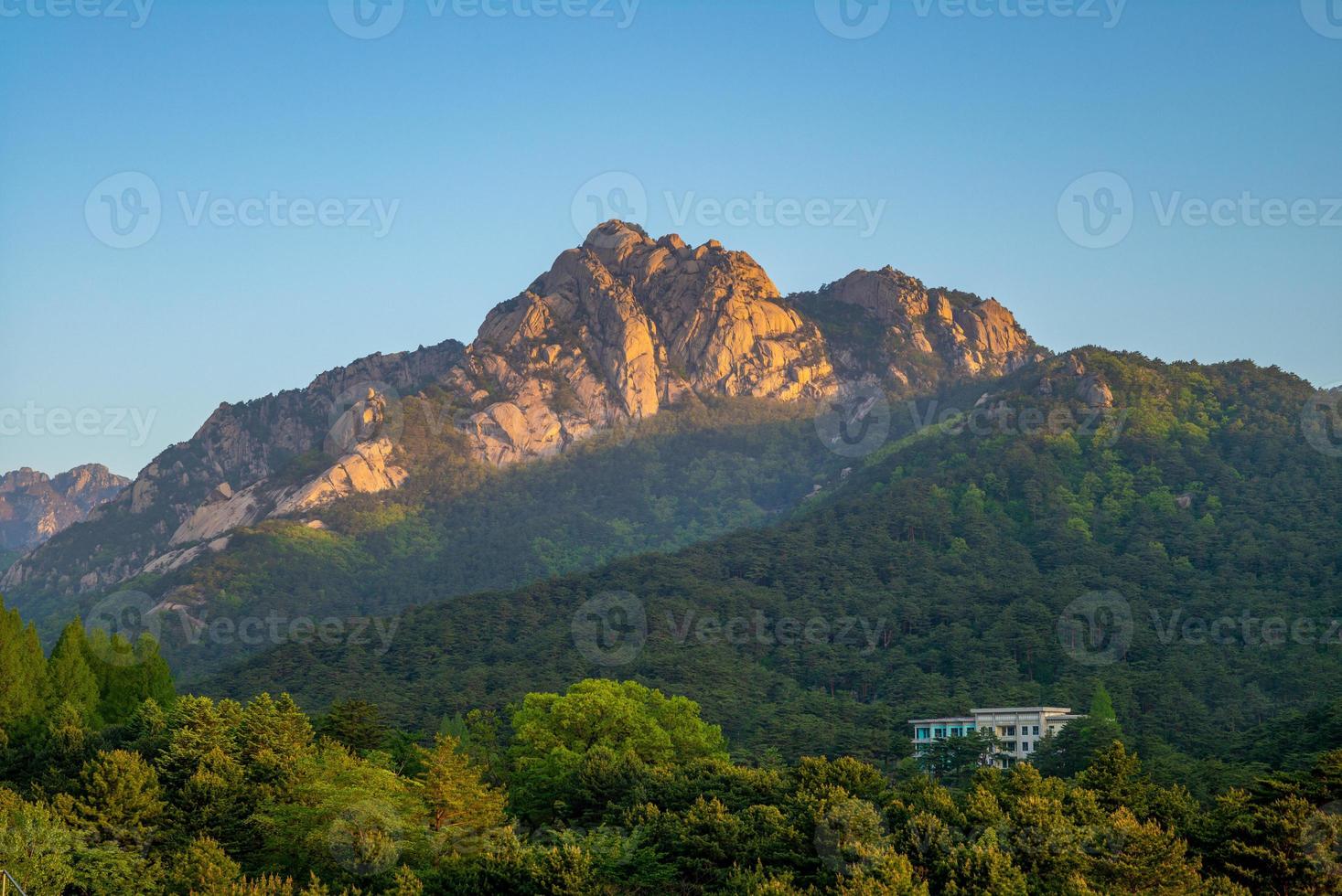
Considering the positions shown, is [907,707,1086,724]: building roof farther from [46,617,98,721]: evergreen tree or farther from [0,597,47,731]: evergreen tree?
[0,597,47,731]: evergreen tree

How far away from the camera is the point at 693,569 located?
14475 cm

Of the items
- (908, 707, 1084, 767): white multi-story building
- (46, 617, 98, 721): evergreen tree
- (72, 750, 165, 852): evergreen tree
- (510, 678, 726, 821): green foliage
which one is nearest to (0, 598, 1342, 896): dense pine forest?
(72, 750, 165, 852): evergreen tree

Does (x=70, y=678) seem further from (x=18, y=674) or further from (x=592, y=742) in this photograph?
(x=592, y=742)

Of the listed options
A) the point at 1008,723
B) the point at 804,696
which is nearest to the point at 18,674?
the point at 804,696

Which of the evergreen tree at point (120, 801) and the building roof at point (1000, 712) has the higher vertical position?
the evergreen tree at point (120, 801)

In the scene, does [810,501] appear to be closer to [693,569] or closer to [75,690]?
[693,569]

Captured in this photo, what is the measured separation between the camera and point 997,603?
127 metres

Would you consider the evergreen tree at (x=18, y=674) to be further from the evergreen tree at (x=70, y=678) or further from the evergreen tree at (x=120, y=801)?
the evergreen tree at (x=120, y=801)

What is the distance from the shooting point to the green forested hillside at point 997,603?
334ft

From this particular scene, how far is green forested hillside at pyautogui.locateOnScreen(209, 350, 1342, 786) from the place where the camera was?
102 metres

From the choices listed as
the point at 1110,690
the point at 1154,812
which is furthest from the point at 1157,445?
the point at 1154,812

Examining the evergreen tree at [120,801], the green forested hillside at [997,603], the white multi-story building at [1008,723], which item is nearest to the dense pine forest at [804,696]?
the evergreen tree at [120,801]

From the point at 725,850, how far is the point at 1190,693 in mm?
54679

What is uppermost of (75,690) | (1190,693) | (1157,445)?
(1157,445)
